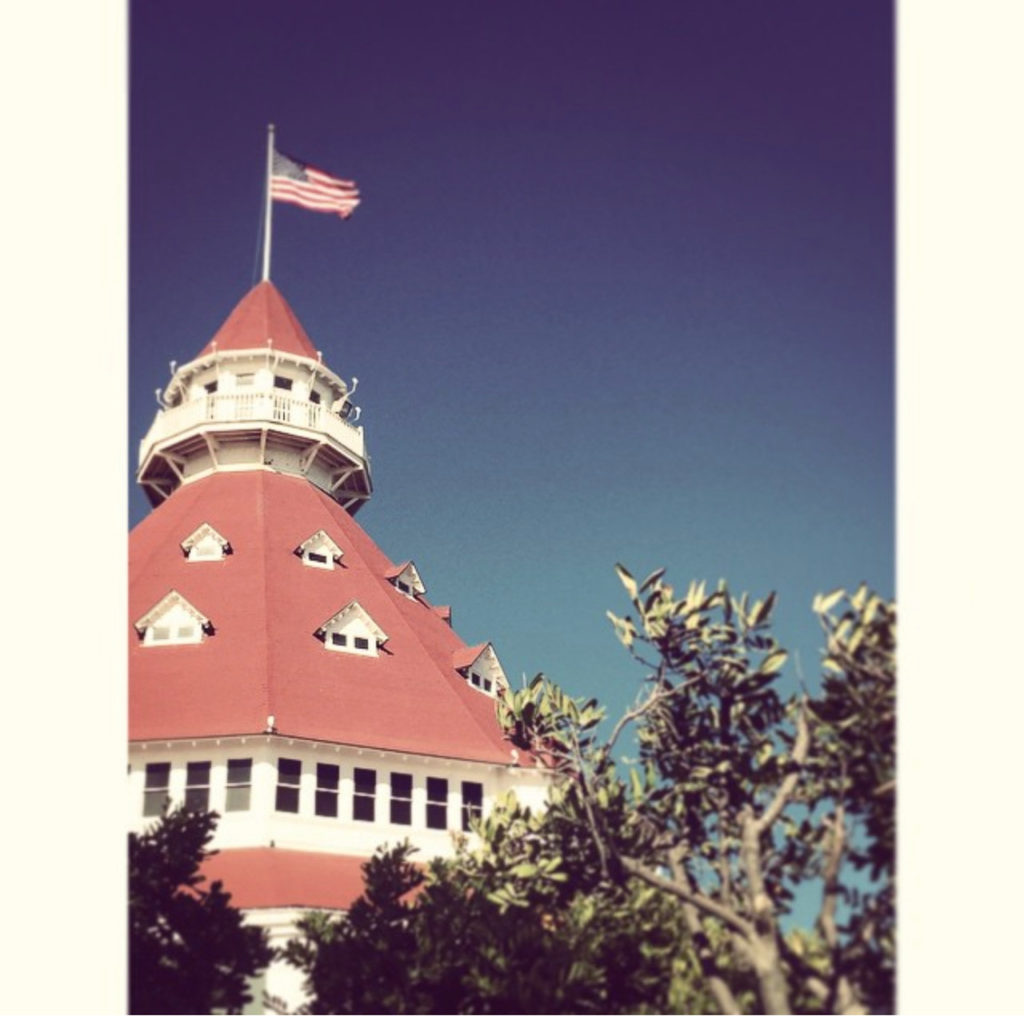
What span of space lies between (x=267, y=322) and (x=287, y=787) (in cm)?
292

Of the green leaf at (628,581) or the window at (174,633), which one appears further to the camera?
the window at (174,633)

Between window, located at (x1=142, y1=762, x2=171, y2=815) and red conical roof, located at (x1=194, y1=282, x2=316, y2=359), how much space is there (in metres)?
2.68

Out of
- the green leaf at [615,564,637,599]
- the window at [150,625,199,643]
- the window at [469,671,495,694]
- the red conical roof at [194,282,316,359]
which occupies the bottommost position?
the window at [469,671,495,694]

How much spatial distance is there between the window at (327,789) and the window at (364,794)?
124 mm

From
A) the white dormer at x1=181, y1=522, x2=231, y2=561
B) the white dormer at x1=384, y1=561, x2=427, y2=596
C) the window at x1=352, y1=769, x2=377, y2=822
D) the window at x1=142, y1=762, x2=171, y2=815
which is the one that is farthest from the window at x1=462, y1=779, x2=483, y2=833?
the white dormer at x1=181, y1=522, x2=231, y2=561

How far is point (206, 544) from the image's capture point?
7.05m

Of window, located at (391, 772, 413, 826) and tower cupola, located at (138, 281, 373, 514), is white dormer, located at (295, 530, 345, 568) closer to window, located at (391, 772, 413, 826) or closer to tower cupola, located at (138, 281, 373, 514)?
tower cupola, located at (138, 281, 373, 514)

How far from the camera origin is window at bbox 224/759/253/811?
6652 mm

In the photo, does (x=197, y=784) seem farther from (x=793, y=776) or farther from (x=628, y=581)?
(x=793, y=776)

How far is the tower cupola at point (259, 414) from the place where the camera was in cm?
687

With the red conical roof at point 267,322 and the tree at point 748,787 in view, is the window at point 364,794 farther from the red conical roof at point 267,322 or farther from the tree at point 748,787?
the red conical roof at point 267,322

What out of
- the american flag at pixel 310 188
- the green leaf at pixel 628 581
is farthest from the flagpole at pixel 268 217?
the green leaf at pixel 628 581
